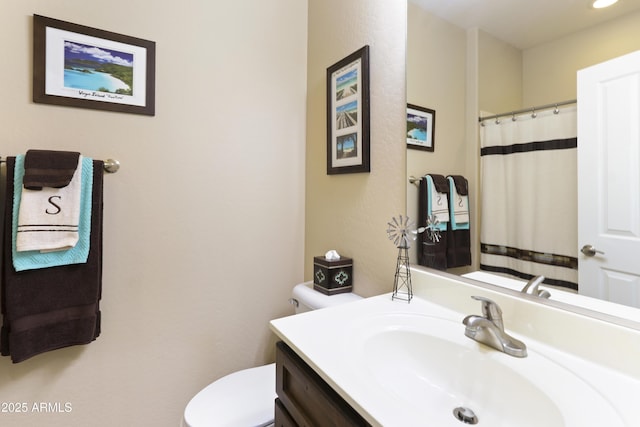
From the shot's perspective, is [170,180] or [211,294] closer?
[170,180]

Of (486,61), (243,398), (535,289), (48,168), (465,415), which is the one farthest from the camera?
(243,398)

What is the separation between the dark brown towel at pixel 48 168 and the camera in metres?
0.99

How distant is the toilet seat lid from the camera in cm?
101

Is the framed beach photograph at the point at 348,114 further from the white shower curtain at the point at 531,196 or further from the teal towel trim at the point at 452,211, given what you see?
the white shower curtain at the point at 531,196

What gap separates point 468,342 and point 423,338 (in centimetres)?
11

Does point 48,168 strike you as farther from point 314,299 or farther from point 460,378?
point 460,378

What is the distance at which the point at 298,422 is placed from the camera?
0.73m

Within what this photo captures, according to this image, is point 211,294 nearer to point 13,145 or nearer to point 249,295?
point 249,295

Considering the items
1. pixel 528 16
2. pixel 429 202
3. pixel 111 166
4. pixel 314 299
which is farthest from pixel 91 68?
pixel 528 16

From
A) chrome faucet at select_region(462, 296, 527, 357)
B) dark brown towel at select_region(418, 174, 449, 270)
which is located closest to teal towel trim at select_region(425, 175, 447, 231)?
dark brown towel at select_region(418, 174, 449, 270)

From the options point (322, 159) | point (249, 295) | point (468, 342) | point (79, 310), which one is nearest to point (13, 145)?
point (79, 310)

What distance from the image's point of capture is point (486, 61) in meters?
0.90

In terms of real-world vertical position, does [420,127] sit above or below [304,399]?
above

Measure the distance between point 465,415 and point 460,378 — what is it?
0.28 ft
